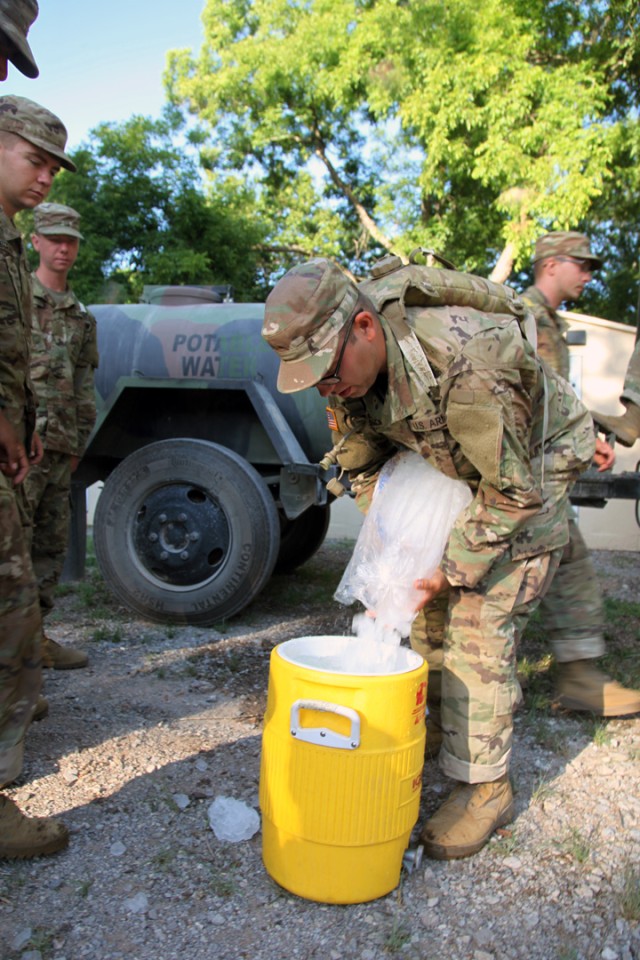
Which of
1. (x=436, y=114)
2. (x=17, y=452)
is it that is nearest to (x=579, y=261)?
(x=17, y=452)

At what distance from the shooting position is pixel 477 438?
2.04 metres

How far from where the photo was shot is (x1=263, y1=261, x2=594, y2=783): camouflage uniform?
2035 millimetres

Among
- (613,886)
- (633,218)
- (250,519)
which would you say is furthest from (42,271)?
(633,218)

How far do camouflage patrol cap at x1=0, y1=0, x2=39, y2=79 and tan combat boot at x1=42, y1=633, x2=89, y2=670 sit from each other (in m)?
2.41

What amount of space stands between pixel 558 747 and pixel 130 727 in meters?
1.60

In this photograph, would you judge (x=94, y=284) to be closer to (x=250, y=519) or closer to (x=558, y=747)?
(x=250, y=519)

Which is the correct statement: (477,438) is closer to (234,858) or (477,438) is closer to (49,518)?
(234,858)

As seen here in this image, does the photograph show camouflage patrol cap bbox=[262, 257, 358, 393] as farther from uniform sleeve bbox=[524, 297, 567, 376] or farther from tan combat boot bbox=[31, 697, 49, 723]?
uniform sleeve bbox=[524, 297, 567, 376]

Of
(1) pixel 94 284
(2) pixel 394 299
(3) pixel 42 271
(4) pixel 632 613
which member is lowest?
(4) pixel 632 613

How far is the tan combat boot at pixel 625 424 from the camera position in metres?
3.75

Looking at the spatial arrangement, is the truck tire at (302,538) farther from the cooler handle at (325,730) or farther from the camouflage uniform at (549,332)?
the cooler handle at (325,730)

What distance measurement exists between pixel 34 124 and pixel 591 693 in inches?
115

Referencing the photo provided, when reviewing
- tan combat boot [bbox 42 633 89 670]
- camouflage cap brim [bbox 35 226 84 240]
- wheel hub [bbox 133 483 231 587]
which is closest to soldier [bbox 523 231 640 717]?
Result: wheel hub [bbox 133 483 231 587]

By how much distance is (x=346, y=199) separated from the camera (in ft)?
60.8
